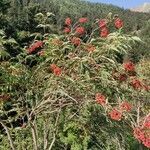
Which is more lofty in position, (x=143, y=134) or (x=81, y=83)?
(x=81, y=83)

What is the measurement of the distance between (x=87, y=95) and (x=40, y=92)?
1.21m

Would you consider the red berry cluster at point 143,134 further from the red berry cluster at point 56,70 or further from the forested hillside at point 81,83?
the red berry cluster at point 56,70

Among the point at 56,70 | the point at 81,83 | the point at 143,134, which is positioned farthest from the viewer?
the point at 56,70

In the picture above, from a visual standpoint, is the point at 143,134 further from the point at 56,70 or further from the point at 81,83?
the point at 56,70

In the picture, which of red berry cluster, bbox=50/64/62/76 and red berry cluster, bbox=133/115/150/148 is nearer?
red berry cluster, bbox=133/115/150/148

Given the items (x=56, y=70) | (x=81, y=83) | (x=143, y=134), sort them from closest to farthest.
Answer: (x=143, y=134)
(x=81, y=83)
(x=56, y=70)

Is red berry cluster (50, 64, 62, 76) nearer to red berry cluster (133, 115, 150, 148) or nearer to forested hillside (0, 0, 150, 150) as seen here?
forested hillside (0, 0, 150, 150)

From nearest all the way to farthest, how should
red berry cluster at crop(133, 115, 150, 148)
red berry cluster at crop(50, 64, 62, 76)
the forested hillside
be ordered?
red berry cluster at crop(133, 115, 150, 148)
the forested hillside
red berry cluster at crop(50, 64, 62, 76)

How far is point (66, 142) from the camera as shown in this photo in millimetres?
10562

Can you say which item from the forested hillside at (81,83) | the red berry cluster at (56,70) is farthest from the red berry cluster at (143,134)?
the red berry cluster at (56,70)

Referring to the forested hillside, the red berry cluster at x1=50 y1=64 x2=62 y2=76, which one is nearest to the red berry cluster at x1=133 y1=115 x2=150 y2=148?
the forested hillside

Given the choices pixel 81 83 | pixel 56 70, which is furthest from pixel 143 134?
pixel 56 70

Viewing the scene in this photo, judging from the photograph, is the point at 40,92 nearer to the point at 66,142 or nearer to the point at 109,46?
the point at 109,46

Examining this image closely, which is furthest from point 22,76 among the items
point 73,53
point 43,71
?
point 73,53
